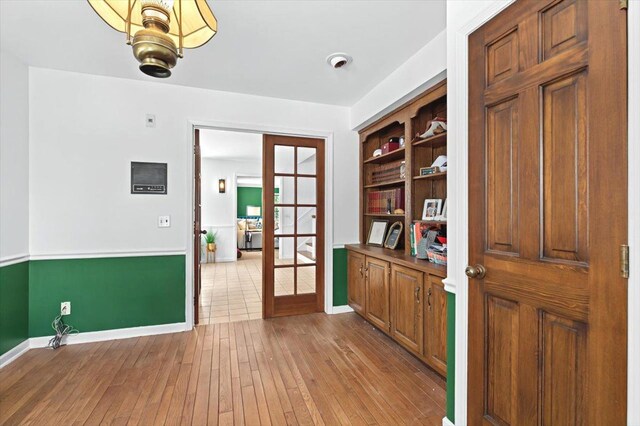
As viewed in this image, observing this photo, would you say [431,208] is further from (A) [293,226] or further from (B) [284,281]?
(B) [284,281]

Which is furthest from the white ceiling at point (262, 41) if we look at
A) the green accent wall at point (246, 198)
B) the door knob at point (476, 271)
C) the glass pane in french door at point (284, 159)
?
the green accent wall at point (246, 198)

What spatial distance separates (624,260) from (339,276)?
283 cm

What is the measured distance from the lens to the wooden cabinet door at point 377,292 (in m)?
2.72

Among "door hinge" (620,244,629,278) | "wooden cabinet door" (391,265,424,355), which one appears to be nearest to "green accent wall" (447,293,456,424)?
"wooden cabinet door" (391,265,424,355)

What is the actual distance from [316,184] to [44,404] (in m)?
2.83

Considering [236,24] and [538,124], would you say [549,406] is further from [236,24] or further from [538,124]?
A: [236,24]

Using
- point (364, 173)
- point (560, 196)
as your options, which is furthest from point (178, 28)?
Result: point (364, 173)

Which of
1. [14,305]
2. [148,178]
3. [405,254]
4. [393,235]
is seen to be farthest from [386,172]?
[14,305]

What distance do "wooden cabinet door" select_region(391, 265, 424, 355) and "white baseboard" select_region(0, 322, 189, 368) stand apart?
6.80 ft

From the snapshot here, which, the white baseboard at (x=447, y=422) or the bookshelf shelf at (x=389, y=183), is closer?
the white baseboard at (x=447, y=422)

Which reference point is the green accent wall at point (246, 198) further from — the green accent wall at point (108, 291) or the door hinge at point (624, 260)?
the door hinge at point (624, 260)

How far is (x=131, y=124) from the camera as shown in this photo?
2.88 meters

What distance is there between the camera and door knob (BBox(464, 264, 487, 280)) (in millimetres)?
1367

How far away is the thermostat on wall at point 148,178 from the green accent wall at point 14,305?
3.53 ft
